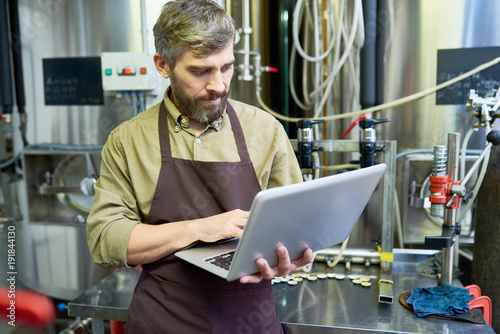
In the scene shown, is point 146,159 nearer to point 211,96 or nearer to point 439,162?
point 211,96

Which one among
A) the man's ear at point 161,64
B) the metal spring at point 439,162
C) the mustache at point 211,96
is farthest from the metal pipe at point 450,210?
the man's ear at point 161,64

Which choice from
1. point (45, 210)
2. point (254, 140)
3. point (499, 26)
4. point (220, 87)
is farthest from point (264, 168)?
point (45, 210)

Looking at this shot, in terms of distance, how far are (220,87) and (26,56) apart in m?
1.27

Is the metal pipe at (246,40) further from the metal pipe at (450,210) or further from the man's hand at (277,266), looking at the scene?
the man's hand at (277,266)

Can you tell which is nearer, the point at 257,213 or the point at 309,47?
the point at 257,213

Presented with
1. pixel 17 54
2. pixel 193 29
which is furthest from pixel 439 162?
pixel 17 54

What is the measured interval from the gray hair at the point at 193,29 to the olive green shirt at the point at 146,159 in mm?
157

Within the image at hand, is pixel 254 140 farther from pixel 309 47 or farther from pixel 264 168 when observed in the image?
pixel 309 47

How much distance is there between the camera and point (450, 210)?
1.36 meters

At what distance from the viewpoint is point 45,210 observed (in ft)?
6.44

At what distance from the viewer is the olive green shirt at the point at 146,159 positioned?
0.97m

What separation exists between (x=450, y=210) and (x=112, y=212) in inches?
39.7

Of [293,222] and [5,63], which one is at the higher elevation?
[5,63]

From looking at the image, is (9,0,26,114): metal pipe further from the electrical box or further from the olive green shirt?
the olive green shirt
